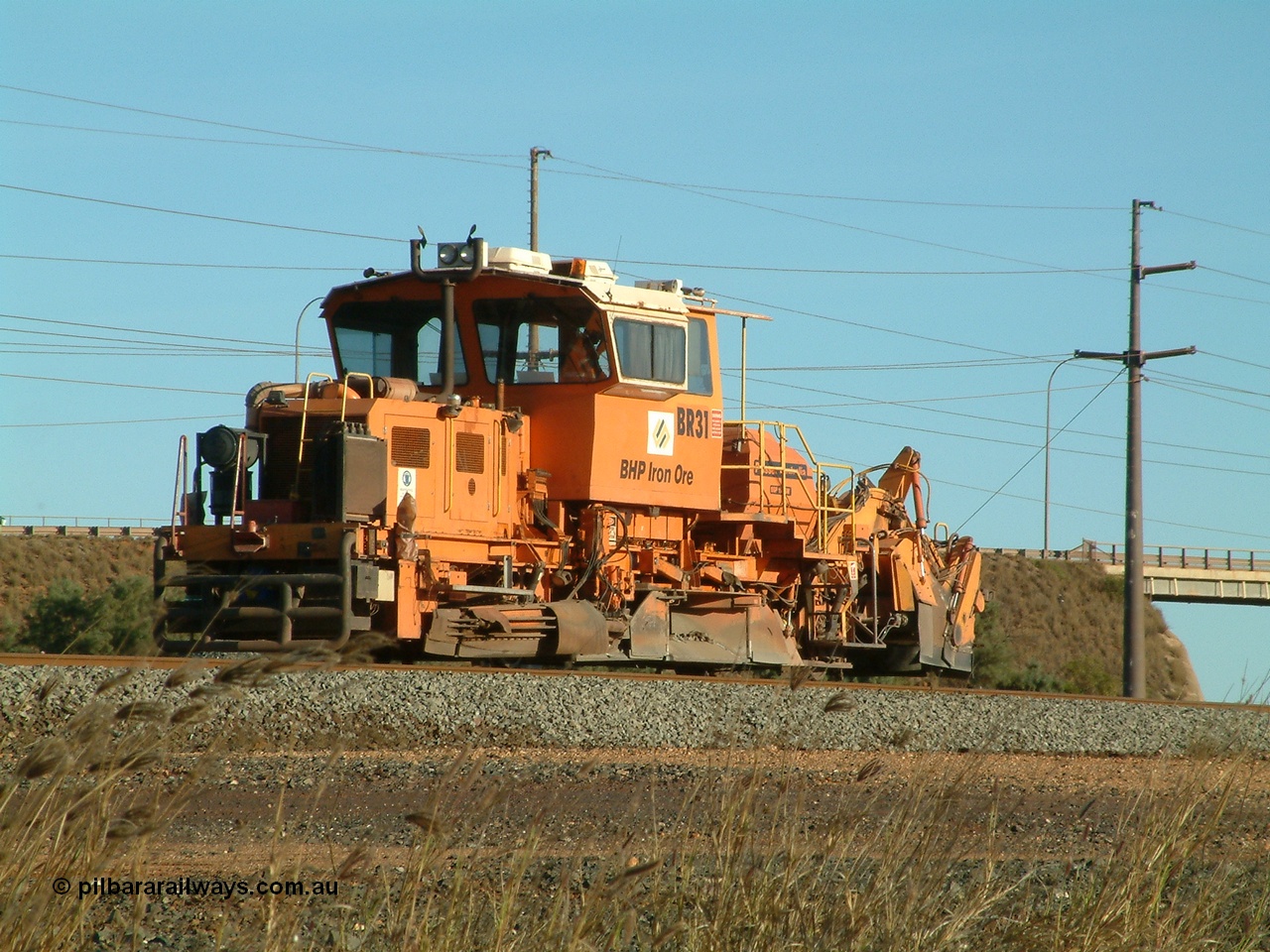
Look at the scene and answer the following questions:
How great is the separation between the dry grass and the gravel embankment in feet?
11.3

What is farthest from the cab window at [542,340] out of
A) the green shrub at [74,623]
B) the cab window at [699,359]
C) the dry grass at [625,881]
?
the green shrub at [74,623]

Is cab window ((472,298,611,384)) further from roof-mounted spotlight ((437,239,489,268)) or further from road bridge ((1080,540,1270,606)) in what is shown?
road bridge ((1080,540,1270,606))

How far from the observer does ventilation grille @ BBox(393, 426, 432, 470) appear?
44.8 feet

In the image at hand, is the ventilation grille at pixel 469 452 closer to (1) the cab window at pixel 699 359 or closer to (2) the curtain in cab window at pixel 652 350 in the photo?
(2) the curtain in cab window at pixel 652 350

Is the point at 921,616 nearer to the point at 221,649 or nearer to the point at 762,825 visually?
the point at 221,649

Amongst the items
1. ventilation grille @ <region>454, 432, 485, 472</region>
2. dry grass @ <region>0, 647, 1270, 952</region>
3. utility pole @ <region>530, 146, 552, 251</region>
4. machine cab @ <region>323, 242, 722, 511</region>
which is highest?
utility pole @ <region>530, 146, 552, 251</region>

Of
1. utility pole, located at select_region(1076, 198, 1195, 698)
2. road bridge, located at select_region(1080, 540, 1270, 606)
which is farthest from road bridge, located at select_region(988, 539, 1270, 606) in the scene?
utility pole, located at select_region(1076, 198, 1195, 698)

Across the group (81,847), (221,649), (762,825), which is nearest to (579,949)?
(81,847)

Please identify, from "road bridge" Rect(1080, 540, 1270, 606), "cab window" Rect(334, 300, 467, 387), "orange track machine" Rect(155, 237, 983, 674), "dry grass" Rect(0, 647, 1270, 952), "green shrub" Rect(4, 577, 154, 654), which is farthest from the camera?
"road bridge" Rect(1080, 540, 1270, 606)

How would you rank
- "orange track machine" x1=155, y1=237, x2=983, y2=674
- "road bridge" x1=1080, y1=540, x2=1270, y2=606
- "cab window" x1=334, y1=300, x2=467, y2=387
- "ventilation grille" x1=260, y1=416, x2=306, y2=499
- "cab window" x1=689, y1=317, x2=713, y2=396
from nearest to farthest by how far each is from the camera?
"orange track machine" x1=155, y1=237, x2=983, y2=674, "ventilation grille" x1=260, y1=416, x2=306, y2=499, "cab window" x1=334, y1=300, x2=467, y2=387, "cab window" x1=689, y1=317, x2=713, y2=396, "road bridge" x1=1080, y1=540, x2=1270, y2=606

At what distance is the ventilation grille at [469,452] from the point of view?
14000 millimetres

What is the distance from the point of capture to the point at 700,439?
15.8m

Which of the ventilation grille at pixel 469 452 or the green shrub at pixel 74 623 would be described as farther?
the green shrub at pixel 74 623

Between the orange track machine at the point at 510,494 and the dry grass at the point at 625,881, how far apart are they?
7.27m
